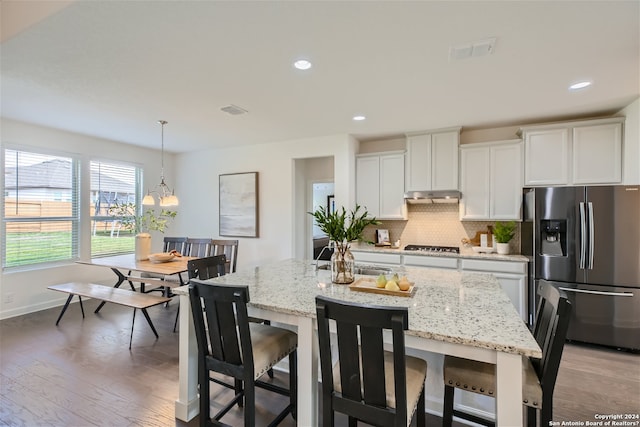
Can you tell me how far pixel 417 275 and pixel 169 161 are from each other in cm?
561

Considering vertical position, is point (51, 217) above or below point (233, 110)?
below

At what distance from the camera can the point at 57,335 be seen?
11.2ft

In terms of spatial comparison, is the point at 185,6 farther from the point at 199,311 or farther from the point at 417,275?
the point at 417,275

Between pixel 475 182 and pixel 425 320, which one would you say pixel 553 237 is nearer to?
pixel 475 182

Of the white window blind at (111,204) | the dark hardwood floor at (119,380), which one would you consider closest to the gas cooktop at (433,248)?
the dark hardwood floor at (119,380)

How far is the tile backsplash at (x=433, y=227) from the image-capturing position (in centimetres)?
442

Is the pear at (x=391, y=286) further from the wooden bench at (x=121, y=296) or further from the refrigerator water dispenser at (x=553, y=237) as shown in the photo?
the wooden bench at (x=121, y=296)

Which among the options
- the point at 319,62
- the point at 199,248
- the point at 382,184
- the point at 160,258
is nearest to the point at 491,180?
the point at 382,184

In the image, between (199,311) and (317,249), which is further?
(317,249)

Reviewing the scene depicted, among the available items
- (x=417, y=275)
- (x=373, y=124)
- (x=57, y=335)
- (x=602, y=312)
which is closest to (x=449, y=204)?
(x=373, y=124)

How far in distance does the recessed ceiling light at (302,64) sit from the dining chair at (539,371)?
219cm

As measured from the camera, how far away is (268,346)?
1.82 metres

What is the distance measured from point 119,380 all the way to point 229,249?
207 cm

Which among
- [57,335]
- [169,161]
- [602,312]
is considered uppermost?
[169,161]
